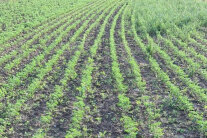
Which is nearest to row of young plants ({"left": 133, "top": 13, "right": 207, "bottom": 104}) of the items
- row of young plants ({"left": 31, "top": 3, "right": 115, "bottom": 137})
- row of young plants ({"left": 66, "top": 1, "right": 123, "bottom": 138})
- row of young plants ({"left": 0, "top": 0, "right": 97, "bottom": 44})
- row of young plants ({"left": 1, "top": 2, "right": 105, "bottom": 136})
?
row of young plants ({"left": 66, "top": 1, "right": 123, "bottom": 138})

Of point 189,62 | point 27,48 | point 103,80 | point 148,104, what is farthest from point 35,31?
point 148,104

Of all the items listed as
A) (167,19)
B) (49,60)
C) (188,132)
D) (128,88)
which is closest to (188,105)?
(188,132)

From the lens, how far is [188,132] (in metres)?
7.41

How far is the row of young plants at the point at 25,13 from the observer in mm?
18172

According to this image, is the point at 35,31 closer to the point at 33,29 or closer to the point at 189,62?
the point at 33,29

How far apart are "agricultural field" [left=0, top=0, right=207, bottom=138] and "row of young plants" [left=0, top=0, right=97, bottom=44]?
24 cm

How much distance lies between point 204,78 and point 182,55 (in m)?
2.60

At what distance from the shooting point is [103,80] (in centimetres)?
1059

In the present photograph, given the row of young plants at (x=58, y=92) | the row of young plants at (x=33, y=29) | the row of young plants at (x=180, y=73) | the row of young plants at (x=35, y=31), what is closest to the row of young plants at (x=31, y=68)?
the row of young plants at (x=58, y=92)

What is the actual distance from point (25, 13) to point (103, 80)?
52.0 ft

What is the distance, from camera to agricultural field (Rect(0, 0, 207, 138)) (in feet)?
25.2

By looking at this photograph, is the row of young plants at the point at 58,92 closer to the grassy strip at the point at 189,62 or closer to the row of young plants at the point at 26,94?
the row of young plants at the point at 26,94

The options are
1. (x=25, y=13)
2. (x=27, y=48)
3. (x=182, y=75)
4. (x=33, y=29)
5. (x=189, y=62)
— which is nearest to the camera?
(x=182, y=75)

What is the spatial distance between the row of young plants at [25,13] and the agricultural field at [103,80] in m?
0.24
